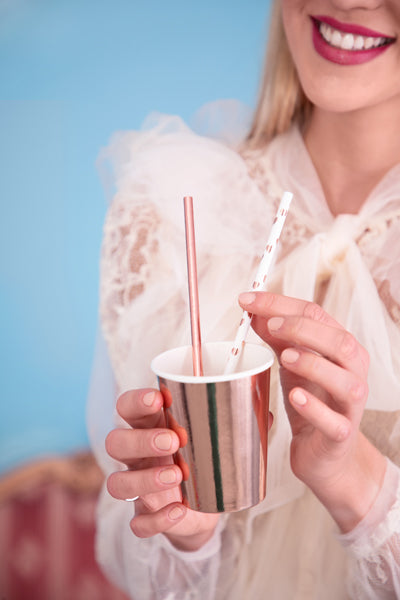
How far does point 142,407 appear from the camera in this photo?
19.5 inches

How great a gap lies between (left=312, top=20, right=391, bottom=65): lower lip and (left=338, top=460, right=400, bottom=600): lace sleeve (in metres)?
0.46

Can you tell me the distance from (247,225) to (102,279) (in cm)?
22

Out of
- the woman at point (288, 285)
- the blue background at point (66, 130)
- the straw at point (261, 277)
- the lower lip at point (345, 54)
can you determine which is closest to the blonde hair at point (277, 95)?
the woman at point (288, 285)

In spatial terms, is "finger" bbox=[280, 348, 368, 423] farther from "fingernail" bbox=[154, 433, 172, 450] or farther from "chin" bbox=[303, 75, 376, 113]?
"chin" bbox=[303, 75, 376, 113]

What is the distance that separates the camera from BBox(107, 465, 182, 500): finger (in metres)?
0.49

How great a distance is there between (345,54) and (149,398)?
1.57 feet

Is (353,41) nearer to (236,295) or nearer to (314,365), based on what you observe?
(236,295)

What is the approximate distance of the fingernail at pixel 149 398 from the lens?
19.1 inches

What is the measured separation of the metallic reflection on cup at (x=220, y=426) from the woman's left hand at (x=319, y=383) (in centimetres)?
3

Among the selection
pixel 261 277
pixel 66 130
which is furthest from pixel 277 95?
pixel 66 130

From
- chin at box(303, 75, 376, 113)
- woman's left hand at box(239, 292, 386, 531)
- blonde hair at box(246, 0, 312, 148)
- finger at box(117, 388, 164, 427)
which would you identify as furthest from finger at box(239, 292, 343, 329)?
blonde hair at box(246, 0, 312, 148)

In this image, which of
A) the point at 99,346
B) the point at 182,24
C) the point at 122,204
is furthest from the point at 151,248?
the point at 182,24

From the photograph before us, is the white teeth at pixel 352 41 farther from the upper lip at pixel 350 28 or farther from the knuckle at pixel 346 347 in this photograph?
the knuckle at pixel 346 347

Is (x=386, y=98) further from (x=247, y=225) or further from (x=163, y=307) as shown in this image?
(x=163, y=307)
